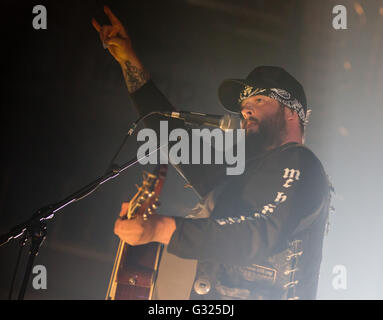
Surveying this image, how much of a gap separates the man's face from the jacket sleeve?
0.47 feet

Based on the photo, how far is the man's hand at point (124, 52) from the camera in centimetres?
Answer: 272

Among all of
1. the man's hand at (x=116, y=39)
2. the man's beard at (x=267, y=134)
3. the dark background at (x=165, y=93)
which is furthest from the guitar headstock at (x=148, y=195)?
the man's hand at (x=116, y=39)

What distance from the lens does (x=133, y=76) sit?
8.92 feet

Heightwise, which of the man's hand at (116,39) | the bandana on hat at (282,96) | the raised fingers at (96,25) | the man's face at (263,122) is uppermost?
the raised fingers at (96,25)

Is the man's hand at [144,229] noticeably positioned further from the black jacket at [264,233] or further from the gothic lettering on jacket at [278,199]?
the gothic lettering on jacket at [278,199]

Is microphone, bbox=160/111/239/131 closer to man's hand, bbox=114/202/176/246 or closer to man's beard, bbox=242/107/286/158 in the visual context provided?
man's beard, bbox=242/107/286/158

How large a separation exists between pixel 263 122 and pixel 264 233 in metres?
0.64

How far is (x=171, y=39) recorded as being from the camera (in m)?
2.88

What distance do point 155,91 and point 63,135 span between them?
2.08 ft

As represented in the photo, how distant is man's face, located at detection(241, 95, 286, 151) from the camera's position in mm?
2459

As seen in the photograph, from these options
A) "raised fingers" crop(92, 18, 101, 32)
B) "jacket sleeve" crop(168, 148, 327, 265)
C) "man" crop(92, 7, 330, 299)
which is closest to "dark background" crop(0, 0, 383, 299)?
"raised fingers" crop(92, 18, 101, 32)

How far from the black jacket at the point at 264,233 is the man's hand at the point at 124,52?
85cm

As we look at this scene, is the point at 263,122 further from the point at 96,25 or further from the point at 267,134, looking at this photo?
the point at 96,25
